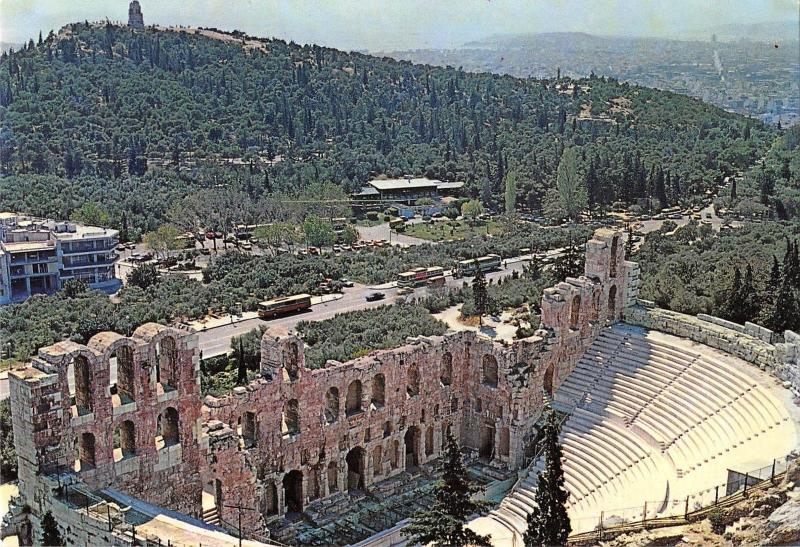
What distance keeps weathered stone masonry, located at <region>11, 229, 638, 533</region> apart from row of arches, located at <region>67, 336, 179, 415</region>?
49 millimetres

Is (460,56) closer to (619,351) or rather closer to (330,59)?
(330,59)

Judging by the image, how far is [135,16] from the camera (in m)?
169

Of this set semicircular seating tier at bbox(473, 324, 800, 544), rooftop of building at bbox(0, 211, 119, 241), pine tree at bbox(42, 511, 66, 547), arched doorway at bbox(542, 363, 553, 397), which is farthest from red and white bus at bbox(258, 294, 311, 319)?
pine tree at bbox(42, 511, 66, 547)

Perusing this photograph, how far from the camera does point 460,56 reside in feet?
576

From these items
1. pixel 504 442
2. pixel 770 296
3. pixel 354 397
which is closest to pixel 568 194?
pixel 770 296

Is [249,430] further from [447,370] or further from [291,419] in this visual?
[447,370]

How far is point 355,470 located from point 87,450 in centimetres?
1328

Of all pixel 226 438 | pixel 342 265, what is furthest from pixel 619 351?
pixel 342 265

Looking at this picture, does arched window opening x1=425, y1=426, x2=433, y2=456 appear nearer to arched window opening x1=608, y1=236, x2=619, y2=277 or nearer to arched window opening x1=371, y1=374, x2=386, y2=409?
arched window opening x1=371, y1=374, x2=386, y2=409

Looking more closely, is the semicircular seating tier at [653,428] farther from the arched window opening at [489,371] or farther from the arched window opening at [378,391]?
the arched window opening at [378,391]

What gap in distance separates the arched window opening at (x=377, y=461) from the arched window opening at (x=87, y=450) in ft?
44.5

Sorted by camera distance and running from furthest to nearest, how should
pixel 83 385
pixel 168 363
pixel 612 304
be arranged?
pixel 612 304, pixel 168 363, pixel 83 385

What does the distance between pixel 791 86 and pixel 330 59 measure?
8068cm

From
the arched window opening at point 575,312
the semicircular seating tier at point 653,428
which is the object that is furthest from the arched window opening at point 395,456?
the arched window opening at point 575,312
